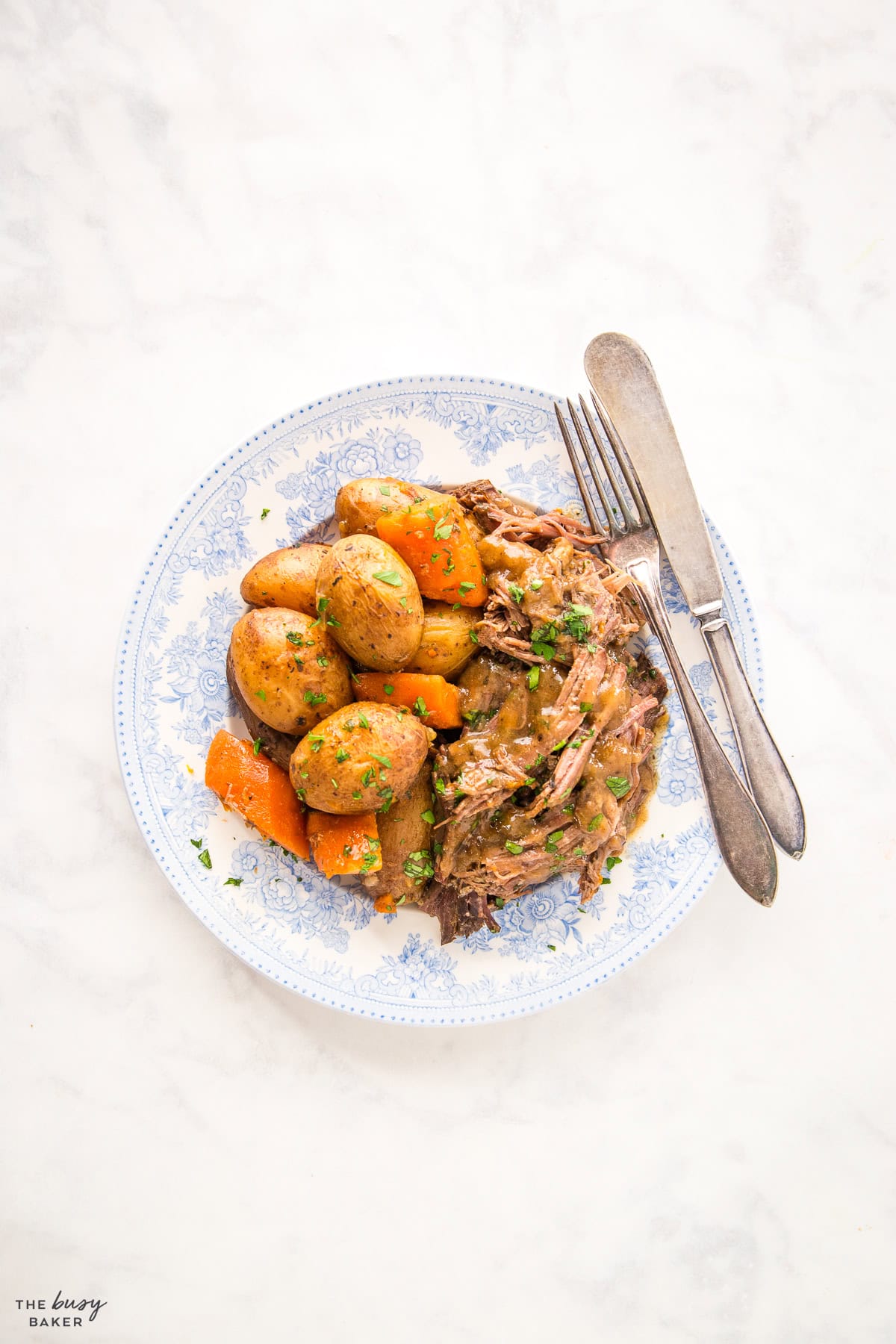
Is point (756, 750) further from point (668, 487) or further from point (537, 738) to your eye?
Result: point (668, 487)

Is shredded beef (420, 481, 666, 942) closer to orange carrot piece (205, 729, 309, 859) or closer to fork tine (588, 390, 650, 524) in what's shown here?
fork tine (588, 390, 650, 524)

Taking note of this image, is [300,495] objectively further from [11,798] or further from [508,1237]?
[508,1237]

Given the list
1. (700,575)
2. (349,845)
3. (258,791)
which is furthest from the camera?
(700,575)

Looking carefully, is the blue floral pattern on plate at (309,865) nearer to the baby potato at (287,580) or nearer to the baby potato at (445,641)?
the baby potato at (287,580)

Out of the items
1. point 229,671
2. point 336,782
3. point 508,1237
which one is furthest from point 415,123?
point 508,1237

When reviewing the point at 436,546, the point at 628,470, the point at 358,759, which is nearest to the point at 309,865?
the point at 358,759

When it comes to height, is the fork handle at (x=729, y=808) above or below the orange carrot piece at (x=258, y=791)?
below

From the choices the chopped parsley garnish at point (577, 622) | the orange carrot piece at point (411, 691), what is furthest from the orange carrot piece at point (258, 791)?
the chopped parsley garnish at point (577, 622)
